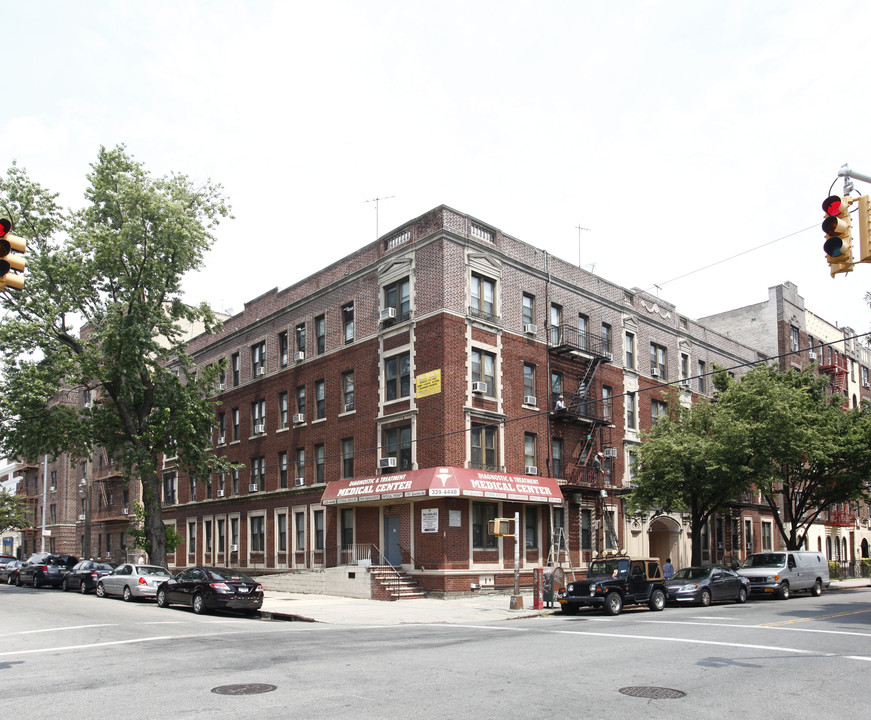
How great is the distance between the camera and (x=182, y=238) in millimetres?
34844

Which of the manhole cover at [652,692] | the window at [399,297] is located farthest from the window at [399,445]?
the manhole cover at [652,692]

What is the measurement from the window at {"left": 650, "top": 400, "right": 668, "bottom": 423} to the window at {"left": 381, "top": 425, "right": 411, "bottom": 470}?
1526 cm

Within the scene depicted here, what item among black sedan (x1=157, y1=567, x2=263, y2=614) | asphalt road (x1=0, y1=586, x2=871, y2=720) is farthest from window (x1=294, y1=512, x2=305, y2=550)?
asphalt road (x1=0, y1=586, x2=871, y2=720)

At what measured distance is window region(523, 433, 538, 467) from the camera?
106 ft

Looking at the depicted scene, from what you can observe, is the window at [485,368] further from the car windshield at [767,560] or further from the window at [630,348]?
the car windshield at [767,560]

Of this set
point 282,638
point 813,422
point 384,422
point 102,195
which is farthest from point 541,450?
point 102,195

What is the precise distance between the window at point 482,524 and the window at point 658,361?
14.8 meters

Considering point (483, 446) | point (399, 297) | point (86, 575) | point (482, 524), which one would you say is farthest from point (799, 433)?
point (86, 575)

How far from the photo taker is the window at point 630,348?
39.6m

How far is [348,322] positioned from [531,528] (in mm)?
11818

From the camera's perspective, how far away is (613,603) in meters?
23.3

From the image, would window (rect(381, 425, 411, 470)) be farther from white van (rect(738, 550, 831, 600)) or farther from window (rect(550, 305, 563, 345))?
white van (rect(738, 550, 831, 600))

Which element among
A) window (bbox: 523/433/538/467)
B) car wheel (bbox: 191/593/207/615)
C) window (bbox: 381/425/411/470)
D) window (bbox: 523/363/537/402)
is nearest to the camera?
car wheel (bbox: 191/593/207/615)

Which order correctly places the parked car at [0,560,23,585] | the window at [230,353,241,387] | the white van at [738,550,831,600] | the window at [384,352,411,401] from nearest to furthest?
the white van at [738,550,831,600], the window at [384,352,411,401], the parked car at [0,560,23,585], the window at [230,353,241,387]
